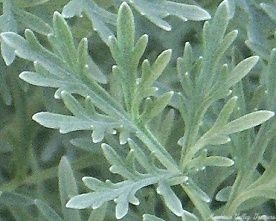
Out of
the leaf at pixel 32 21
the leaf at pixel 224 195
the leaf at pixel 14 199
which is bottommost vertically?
the leaf at pixel 14 199

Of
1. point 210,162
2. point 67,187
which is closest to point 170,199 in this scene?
point 210,162

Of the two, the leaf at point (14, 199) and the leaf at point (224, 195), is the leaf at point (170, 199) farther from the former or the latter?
the leaf at point (14, 199)

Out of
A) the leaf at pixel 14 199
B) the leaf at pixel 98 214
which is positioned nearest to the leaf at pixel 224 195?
A: the leaf at pixel 98 214

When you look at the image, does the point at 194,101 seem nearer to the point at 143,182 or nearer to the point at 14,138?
the point at 143,182

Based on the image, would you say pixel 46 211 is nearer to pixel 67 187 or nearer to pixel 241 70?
pixel 67 187

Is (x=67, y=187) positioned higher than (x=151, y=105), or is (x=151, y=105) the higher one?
(x=151, y=105)

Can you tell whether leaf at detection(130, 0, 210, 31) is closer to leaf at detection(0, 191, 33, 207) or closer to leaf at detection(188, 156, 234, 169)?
leaf at detection(188, 156, 234, 169)

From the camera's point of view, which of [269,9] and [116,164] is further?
[269,9]

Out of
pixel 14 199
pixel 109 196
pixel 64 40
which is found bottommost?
pixel 14 199

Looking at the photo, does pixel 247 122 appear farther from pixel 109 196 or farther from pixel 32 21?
pixel 32 21

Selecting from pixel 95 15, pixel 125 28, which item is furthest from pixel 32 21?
pixel 125 28

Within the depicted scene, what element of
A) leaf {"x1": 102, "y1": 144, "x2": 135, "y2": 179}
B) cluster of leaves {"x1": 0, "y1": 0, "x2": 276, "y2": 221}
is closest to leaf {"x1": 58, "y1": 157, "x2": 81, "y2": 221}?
cluster of leaves {"x1": 0, "y1": 0, "x2": 276, "y2": 221}
